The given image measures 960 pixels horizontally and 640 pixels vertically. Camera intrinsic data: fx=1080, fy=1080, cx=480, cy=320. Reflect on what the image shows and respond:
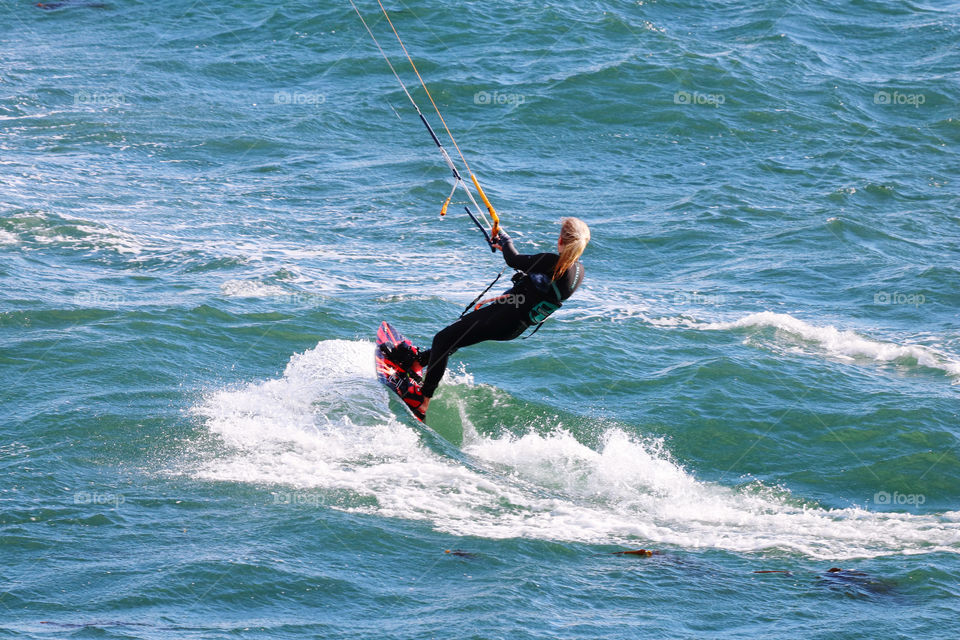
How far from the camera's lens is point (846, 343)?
49.0 ft

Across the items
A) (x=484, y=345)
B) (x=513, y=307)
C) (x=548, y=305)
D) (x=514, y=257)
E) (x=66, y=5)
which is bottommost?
(x=484, y=345)

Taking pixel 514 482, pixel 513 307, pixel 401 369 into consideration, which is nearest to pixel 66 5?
pixel 401 369

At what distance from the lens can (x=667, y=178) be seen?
2098cm

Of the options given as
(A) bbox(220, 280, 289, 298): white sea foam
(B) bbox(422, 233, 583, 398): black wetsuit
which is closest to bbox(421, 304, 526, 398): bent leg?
(B) bbox(422, 233, 583, 398): black wetsuit

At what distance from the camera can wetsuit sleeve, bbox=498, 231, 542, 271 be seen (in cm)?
985

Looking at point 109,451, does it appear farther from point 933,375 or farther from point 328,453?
point 933,375

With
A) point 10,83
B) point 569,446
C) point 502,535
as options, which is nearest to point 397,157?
point 10,83

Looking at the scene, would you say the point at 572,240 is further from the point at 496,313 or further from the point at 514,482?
the point at 514,482

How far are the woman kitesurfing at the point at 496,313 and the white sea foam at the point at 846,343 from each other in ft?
18.1

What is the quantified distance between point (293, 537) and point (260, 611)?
1.14m

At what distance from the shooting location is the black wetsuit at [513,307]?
10.1 m

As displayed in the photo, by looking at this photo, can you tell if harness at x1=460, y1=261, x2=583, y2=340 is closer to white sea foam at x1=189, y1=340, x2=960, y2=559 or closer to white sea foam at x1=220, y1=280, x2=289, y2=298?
white sea foam at x1=189, y1=340, x2=960, y2=559

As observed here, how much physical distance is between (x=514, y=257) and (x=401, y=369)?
2.46 m

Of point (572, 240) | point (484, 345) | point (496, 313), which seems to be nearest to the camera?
point (572, 240)
